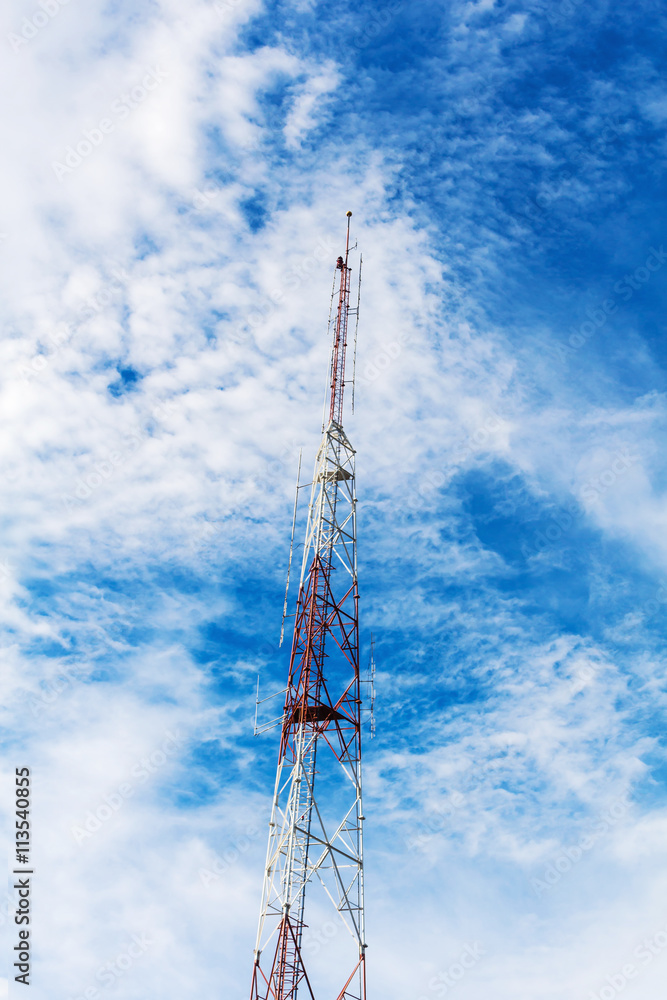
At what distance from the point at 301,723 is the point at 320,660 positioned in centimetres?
523

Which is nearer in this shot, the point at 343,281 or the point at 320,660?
the point at 320,660

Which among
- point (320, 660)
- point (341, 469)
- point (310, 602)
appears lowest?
point (320, 660)

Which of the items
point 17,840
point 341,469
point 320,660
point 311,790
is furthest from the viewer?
point 341,469

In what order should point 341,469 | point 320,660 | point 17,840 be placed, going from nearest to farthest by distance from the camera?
1. point 17,840
2. point 320,660
3. point 341,469

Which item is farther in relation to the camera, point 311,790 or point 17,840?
point 311,790

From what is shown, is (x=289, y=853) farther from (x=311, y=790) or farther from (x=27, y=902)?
(x=27, y=902)

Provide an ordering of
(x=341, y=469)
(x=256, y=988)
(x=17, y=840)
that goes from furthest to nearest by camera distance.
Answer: (x=341, y=469), (x=256, y=988), (x=17, y=840)

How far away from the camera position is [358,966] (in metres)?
57.1

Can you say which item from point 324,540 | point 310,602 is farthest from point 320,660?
point 324,540

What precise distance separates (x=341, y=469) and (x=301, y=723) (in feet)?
69.0

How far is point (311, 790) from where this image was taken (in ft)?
204

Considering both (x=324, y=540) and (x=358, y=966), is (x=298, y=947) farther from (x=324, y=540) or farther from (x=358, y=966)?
(x=324, y=540)

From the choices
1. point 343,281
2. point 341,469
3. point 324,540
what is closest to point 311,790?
point 324,540

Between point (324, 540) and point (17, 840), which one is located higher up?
point (324, 540)
